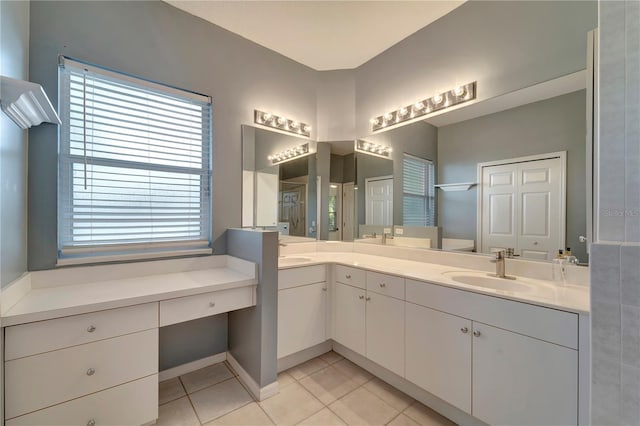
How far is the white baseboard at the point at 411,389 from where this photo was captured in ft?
5.01

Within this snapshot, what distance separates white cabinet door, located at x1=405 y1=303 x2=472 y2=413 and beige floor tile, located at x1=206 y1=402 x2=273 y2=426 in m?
0.95

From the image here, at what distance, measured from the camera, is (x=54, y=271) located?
5.17ft

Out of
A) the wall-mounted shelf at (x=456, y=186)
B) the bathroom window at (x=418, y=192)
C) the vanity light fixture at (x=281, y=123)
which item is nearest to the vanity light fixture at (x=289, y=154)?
the vanity light fixture at (x=281, y=123)

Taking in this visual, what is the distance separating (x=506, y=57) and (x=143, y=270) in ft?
9.75

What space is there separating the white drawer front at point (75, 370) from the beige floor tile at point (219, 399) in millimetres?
484

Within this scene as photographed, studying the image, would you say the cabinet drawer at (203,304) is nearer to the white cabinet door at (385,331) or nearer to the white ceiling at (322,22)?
the white cabinet door at (385,331)

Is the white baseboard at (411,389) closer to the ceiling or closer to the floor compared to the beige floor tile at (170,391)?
closer to the ceiling

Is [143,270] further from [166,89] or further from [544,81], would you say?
[544,81]

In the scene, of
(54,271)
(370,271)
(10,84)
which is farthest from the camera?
(370,271)

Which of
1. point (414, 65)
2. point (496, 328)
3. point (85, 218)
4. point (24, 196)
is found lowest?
point (496, 328)

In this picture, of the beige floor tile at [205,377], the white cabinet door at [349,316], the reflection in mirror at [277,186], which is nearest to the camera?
the beige floor tile at [205,377]

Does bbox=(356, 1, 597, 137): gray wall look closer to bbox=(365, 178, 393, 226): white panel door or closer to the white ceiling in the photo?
the white ceiling

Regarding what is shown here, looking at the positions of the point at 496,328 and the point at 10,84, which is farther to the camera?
the point at 496,328

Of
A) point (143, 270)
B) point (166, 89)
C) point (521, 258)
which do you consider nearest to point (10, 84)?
point (166, 89)
